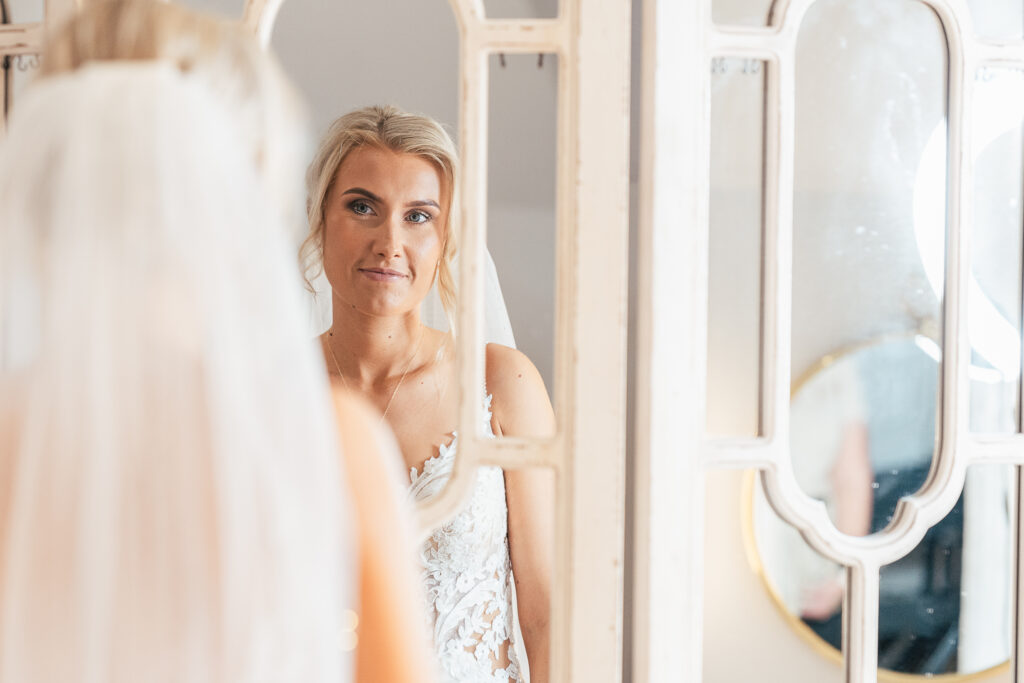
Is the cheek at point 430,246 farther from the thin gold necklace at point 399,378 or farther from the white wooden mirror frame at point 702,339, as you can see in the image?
the white wooden mirror frame at point 702,339

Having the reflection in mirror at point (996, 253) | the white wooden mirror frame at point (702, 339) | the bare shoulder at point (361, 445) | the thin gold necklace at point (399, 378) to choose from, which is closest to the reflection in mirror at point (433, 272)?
the thin gold necklace at point (399, 378)

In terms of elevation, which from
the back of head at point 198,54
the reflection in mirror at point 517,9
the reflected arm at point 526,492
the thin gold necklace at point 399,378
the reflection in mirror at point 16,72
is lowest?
the reflected arm at point 526,492

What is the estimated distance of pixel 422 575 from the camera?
2.75ft

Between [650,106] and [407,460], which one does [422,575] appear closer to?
[407,460]

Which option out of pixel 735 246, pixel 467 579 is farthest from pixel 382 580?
pixel 735 246

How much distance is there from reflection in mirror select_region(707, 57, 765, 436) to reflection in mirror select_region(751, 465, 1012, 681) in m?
0.09

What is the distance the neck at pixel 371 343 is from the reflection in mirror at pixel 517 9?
303 mm

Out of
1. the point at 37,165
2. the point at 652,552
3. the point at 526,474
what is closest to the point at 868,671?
the point at 652,552

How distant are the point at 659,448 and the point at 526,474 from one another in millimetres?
135

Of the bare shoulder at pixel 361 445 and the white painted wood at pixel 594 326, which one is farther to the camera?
the white painted wood at pixel 594 326

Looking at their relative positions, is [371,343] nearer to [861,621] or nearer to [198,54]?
[198,54]

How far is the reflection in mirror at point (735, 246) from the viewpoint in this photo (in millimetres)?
864

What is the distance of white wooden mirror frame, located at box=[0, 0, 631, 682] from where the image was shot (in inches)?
32.5

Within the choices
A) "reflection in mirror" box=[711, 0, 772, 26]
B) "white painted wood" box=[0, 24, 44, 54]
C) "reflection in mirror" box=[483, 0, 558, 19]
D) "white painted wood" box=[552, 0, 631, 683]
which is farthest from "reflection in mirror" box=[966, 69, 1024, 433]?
"white painted wood" box=[0, 24, 44, 54]
